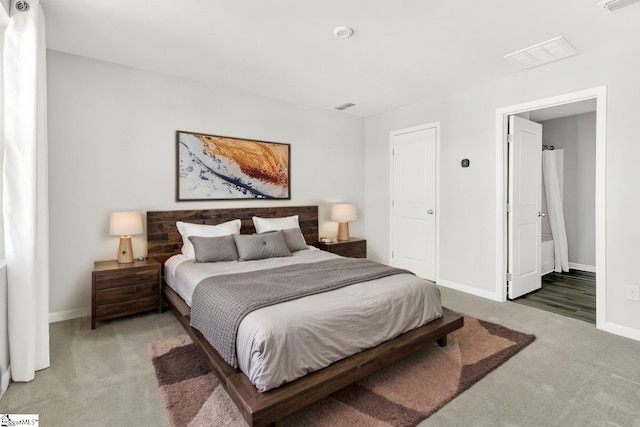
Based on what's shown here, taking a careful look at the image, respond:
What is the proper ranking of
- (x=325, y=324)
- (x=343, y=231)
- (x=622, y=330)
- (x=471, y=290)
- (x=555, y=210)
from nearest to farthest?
1. (x=325, y=324)
2. (x=622, y=330)
3. (x=471, y=290)
4. (x=343, y=231)
5. (x=555, y=210)

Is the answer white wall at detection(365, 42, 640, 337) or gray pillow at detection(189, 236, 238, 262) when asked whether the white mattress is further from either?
white wall at detection(365, 42, 640, 337)

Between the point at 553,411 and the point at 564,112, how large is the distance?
175 inches

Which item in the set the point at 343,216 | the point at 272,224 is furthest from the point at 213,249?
the point at 343,216

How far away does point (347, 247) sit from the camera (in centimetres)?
484

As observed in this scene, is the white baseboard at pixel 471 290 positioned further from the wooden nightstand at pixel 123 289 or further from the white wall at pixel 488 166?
the wooden nightstand at pixel 123 289

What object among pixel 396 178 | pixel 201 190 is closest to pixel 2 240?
pixel 201 190

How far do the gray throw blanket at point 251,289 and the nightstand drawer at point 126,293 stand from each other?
0.95 m

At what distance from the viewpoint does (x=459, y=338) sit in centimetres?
282

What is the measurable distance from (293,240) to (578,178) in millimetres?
4840

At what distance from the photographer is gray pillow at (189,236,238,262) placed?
3320mm

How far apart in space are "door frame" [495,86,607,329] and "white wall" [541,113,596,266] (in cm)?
255

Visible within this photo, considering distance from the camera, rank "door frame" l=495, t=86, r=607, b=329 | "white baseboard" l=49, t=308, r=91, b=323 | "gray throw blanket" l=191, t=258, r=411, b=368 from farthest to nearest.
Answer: "white baseboard" l=49, t=308, r=91, b=323
"door frame" l=495, t=86, r=607, b=329
"gray throw blanket" l=191, t=258, r=411, b=368

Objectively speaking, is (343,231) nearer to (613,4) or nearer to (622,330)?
(622,330)

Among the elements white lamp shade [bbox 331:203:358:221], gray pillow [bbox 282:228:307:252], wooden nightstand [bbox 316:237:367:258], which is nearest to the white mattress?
gray pillow [bbox 282:228:307:252]
